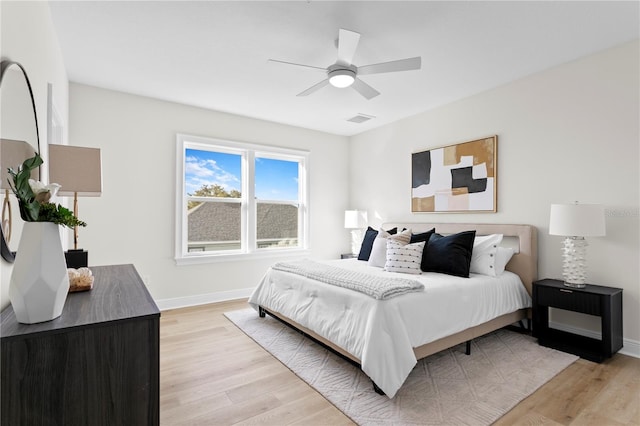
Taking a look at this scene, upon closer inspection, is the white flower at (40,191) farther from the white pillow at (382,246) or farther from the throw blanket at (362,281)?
the white pillow at (382,246)

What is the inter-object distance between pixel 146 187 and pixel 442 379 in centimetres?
377

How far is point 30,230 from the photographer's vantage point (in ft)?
3.73

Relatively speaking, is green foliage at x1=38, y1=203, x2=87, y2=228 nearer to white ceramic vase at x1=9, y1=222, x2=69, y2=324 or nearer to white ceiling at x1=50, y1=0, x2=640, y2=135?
white ceramic vase at x1=9, y1=222, x2=69, y2=324

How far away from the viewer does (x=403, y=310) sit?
231cm

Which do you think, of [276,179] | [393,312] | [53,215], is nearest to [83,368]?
[53,215]

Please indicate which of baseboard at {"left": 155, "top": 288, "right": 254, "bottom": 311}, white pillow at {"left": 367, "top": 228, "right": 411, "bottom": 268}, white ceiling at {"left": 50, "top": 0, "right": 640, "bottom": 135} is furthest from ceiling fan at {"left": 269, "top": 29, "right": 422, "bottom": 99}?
baseboard at {"left": 155, "top": 288, "right": 254, "bottom": 311}

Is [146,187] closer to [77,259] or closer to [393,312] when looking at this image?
A: [77,259]

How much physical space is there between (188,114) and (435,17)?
3.24 metres

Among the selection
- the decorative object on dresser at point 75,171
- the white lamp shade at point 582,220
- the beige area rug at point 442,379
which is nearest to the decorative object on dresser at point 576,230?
the white lamp shade at point 582,220

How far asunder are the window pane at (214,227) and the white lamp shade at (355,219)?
176cm

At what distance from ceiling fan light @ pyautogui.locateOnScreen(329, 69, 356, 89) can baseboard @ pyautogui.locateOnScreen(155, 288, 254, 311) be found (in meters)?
3.17

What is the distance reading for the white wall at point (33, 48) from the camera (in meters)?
1.34

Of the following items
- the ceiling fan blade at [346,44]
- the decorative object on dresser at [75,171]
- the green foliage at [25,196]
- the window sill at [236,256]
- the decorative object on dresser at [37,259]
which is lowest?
the window sill at [236,256]

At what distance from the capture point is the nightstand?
2641 millimetres
